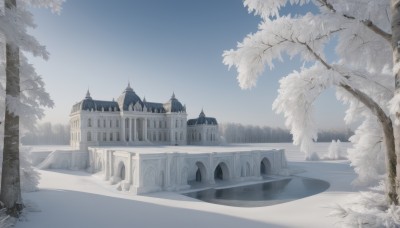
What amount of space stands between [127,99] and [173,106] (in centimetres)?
877

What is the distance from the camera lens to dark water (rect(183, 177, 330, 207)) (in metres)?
21.4

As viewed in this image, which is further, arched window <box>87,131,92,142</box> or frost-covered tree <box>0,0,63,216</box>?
arched window <box>87,131,92,142</box>

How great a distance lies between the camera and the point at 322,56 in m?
6.89

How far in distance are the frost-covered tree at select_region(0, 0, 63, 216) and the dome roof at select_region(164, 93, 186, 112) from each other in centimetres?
4326

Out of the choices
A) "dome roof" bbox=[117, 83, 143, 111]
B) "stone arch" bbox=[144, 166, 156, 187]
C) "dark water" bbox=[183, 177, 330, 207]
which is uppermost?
"dome roof" bbox=[117, 83, 143, 111]

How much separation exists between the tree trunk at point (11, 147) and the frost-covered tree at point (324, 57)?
6.60 metres

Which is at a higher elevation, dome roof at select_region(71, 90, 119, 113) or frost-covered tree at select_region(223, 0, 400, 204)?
dome roof at select_region(71, 90, 119, 113)

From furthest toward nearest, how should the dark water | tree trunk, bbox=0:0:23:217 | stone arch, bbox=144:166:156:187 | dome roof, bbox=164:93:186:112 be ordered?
dome roof, bbox=164:93:186:112
stone arch, bbox=144:166:156:187
the dark water
tree trunk, bbox=0:0:23:217

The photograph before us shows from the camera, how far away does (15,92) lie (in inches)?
341

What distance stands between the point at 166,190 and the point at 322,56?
800 inches

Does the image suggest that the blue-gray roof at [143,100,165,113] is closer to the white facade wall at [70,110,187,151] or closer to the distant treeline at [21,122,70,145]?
the white facade wall at [70,110,187,151]

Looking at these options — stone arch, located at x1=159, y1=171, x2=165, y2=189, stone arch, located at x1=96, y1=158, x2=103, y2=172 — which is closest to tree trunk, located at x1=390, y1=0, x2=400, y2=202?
stone arch, located at x1=159, y1=171, x2=165, y2=189

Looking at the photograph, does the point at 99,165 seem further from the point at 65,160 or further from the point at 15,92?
the point at 15,92

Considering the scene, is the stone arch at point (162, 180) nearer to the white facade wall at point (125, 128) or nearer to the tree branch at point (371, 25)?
the tree branch at point (371, 25)
